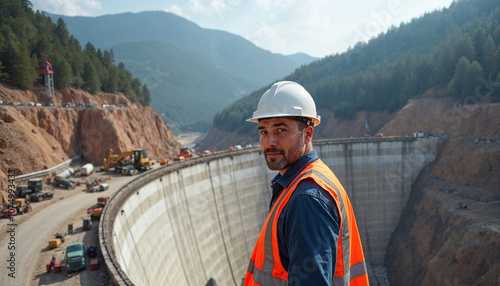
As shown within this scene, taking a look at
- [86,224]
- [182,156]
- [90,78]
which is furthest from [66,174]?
[90,78]

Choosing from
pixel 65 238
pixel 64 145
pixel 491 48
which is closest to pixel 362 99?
pixel 491 48

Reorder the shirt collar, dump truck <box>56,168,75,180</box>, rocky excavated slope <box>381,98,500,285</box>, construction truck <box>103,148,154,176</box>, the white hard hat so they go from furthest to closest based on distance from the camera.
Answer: construction truck <box>103,148,154,176</box> < dump truck <box>56,168,75,180</box> < rocky excavated slope <box>381,98,500,285</box> < the white hard hat < the shirt collar

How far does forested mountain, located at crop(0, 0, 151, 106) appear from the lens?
40.1 meters

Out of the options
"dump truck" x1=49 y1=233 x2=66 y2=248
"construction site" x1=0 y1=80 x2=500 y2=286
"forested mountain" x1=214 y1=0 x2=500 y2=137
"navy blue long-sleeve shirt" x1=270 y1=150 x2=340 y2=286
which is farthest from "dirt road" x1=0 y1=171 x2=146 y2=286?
"forested mountain" x1=214 y1=0 x2=500 y2=137

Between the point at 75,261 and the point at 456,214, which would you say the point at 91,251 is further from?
the point at 456,214

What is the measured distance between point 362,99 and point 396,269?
5484cm

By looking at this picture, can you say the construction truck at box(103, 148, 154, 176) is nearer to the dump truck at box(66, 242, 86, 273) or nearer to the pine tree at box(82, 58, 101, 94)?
the pine tree at box(82, 58, 101, 94)

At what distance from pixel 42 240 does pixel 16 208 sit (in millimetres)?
6669

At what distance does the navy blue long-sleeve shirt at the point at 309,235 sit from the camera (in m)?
2.44

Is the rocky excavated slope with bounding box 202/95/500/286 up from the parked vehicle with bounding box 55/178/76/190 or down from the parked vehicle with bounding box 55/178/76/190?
down

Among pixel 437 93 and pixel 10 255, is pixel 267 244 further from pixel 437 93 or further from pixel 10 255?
pixel 437 93

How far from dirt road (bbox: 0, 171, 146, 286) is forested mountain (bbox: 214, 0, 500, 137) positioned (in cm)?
5992

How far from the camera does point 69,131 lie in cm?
4350

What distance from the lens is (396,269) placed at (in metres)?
39.6
